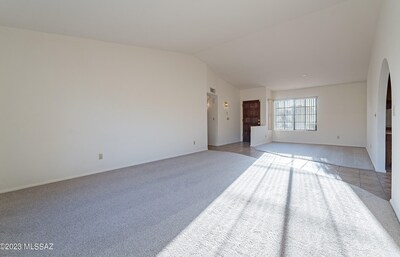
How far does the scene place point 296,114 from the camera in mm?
9016

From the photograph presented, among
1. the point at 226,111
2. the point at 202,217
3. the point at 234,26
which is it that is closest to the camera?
the point at 202,217

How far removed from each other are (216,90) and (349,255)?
22.3 feet

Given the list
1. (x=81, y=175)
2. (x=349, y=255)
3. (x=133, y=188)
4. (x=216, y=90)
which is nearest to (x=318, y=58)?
(x=216, y=90)

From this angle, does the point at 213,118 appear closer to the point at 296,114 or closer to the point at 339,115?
the point at 296,114

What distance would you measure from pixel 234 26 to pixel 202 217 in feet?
12.4

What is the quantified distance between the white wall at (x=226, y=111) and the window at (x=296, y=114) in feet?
6.57

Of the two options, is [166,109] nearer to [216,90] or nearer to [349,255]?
[216,90]

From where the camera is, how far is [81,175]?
4055 mm

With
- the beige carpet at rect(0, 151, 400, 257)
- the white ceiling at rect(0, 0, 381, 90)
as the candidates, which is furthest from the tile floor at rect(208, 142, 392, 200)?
the white ceiling at rect(0, 0, 381, 90)

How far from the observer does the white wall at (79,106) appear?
3.33m

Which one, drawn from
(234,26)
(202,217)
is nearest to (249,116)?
(234,26)

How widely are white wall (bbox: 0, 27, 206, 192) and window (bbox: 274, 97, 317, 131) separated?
5634mm

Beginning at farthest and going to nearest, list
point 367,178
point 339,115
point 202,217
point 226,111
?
point 226,111, point 339,115, point 367,178, point 202,217

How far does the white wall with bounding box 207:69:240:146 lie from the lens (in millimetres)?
7945
